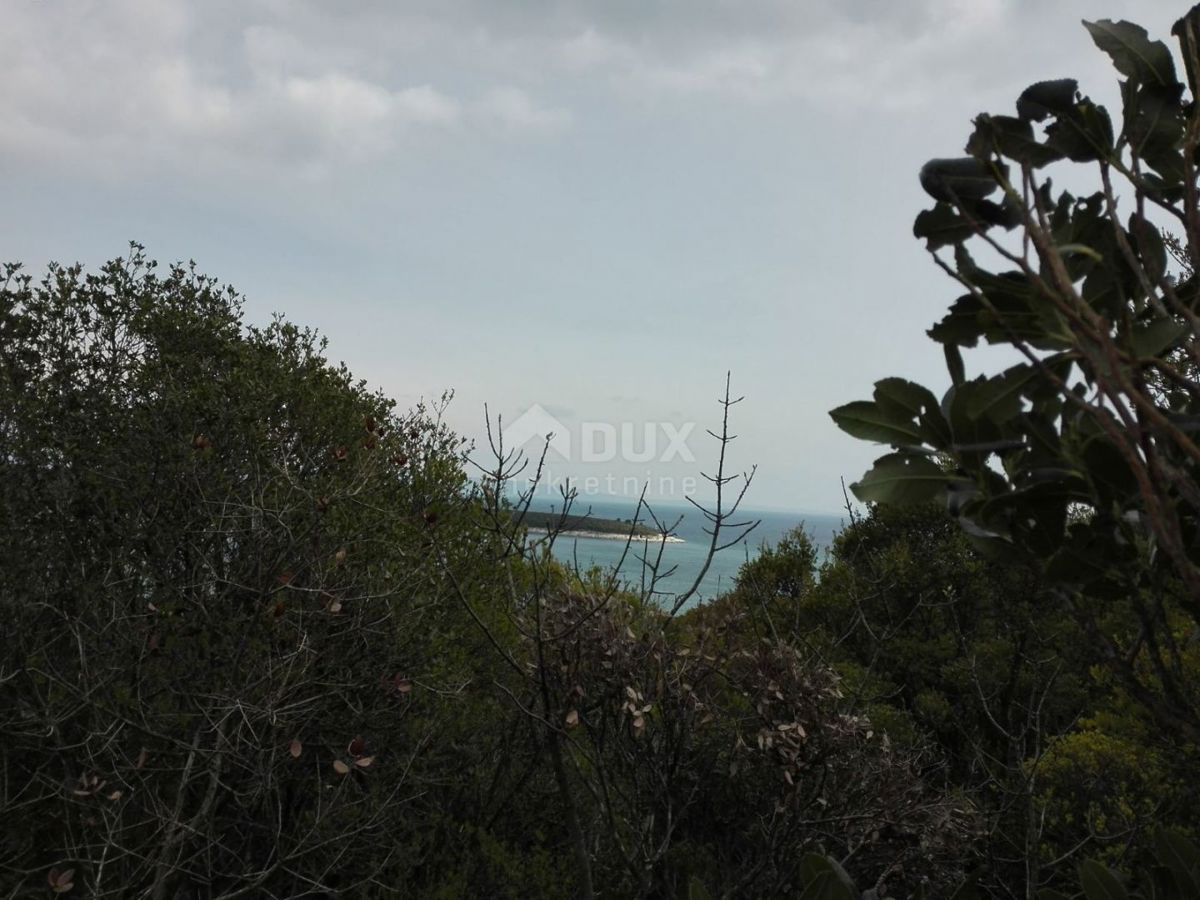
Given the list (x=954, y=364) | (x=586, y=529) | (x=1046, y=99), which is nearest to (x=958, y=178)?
(x=1046, y=99)

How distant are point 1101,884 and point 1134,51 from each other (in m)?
1.84

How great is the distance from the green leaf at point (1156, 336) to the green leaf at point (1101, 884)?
1.25 m

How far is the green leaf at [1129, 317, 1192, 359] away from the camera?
A: 151cm

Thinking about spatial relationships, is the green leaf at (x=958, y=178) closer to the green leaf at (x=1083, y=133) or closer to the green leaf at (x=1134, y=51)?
the green leaf at (x=1083, y=133)

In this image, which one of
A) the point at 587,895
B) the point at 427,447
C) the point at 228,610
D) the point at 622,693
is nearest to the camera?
the point at 587,895

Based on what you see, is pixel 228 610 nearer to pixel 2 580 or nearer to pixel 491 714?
pixel 2 580

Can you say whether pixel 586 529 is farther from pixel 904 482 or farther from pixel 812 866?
pixel 904 482

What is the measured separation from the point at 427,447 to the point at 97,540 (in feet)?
14.1

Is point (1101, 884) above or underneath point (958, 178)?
underneath

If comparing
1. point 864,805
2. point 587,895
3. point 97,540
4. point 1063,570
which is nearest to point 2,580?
point 97,540

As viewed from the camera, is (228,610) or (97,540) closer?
(228,610)

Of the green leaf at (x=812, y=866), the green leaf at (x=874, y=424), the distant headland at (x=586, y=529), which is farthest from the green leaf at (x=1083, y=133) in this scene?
the distant headland at (x=586, y=529)

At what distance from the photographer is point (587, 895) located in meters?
4.99

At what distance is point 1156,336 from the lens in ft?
5.02
